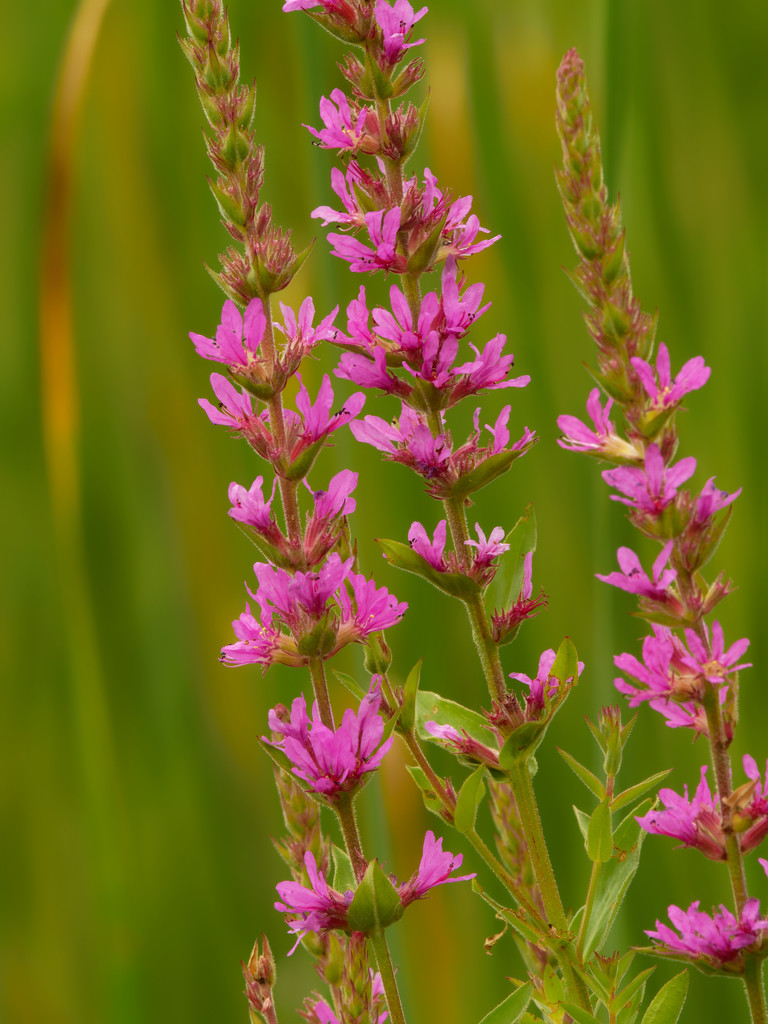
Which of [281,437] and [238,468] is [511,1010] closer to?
[281,437]

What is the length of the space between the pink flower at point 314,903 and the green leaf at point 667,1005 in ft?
0.49

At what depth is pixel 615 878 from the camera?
0.58 m

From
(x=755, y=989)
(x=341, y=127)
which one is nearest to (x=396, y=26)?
(x=341, y=127)

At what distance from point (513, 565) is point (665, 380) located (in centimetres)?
15

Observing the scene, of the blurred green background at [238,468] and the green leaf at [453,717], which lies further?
the blurred green background at [238,468]

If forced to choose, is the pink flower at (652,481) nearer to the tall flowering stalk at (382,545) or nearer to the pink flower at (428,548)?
the tall flowering stalk at (382,545)

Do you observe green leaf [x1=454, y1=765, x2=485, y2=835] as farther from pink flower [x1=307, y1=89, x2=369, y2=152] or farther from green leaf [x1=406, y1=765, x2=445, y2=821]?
pink flower [x1=307, y1=89, x2=369, y2=152]

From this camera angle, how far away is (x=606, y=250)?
1.71 ft

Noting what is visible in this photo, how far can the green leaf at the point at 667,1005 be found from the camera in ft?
1.77

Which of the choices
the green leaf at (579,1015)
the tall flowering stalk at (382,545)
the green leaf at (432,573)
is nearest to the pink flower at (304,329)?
the tall flowering stalk at (382,545)

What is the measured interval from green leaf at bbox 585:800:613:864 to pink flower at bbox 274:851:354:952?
113 mm

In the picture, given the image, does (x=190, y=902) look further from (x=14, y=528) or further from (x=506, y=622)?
(x=506, y=622)

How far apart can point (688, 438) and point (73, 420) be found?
2.44ft

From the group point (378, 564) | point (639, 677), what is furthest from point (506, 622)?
point (378, 564)
